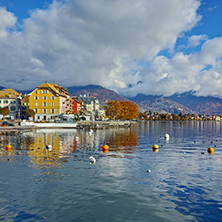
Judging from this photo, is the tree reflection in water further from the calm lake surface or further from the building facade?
the building facade

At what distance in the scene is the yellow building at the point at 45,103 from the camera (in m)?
125

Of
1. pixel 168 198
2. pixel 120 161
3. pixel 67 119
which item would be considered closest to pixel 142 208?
pixel 168 198

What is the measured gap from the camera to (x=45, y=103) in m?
→ 126

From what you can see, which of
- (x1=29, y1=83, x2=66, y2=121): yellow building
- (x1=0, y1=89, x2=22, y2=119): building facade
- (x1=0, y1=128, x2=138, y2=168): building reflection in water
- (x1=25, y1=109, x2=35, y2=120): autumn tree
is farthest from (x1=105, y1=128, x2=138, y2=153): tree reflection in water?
(x1=0, y1=89, x2=22, y2=119): building facade

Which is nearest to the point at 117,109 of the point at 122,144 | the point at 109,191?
the point at 122,144

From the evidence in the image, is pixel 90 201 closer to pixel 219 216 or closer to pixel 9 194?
pixel 9 194

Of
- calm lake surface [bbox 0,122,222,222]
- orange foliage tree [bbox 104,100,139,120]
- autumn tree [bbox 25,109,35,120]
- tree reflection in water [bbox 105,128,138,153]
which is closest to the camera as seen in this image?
calm lake surface [bbox 0,122,222,222]

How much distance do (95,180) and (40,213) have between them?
25.4ft

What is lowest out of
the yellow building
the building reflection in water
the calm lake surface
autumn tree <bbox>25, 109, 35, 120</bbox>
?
the calm lake surface

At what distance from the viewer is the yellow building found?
125375 mm

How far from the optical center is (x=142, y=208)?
15469 mm

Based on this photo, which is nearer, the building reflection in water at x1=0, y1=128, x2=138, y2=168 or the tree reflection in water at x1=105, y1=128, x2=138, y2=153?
the building reflection in water at x1=0, y1=128, x2=138, y2=168

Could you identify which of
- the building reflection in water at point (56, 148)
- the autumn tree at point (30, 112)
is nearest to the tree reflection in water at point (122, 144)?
the building reflection in water at point (56, 148)

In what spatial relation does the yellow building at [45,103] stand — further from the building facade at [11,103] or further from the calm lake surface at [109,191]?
the calm lake surface at [109,191]
